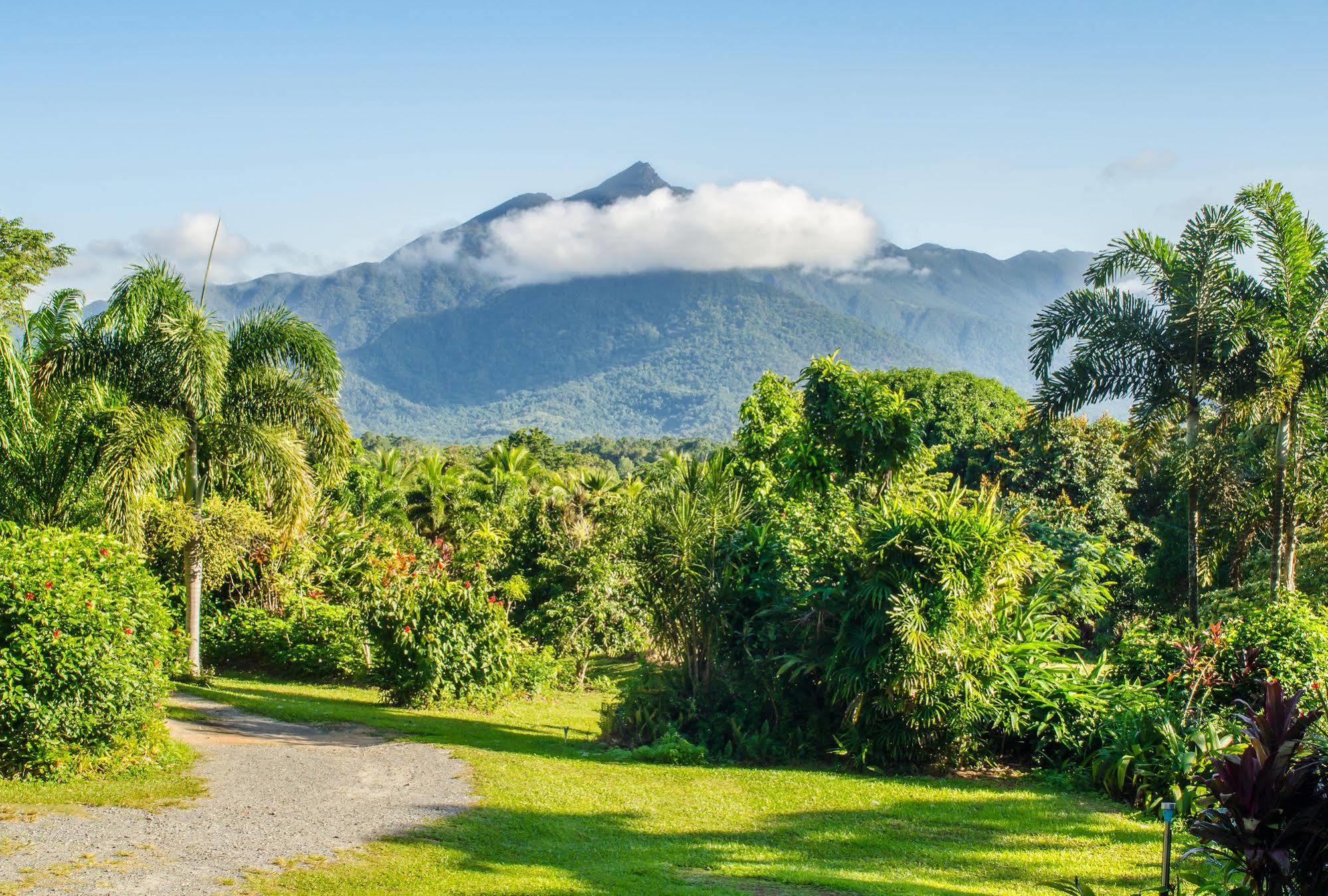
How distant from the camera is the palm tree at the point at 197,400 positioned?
14.6 metres

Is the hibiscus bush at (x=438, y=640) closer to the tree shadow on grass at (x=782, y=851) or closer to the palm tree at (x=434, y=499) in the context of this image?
the tree shadow on grass at (x=782, y=851)

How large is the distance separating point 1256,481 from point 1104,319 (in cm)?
594

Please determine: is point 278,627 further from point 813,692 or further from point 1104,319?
point 1104,319

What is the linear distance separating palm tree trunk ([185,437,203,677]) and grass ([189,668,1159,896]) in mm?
6400

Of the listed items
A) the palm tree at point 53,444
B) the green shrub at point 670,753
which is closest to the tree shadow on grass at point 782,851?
the green shrub at point 670,753

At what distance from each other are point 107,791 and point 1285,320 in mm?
14792

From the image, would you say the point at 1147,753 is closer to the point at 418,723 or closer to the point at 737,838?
the point at 737,838

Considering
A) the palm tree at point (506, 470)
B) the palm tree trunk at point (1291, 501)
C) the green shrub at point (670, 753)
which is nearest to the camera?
the green shrub at point (670, 753)

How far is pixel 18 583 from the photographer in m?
8.83

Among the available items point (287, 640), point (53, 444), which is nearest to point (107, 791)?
point (53, 444)

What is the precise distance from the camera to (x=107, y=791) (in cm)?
890

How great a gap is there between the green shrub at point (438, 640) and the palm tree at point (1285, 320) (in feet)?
35.5

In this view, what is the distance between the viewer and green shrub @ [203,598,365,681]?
1922cm

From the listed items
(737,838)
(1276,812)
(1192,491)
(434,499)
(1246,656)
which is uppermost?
(1192,491)
